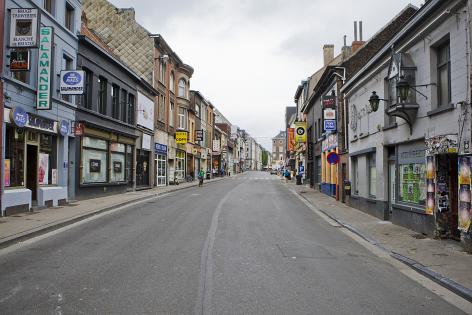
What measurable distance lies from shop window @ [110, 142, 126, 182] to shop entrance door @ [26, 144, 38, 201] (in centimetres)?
815

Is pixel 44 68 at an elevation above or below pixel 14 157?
above

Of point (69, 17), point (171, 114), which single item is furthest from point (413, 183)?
point (171, 114)

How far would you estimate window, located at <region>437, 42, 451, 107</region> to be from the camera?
10.4 m

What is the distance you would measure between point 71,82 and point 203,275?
12745mm

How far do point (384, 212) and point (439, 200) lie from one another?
4332 mm

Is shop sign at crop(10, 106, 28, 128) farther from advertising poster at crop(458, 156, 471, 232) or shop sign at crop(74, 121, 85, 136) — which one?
advertising poster at crop(458, 156, 471, 232)

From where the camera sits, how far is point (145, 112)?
3038cm

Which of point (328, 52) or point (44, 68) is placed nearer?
point (44, 68)

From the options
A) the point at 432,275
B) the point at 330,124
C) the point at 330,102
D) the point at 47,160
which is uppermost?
the point at 330,102

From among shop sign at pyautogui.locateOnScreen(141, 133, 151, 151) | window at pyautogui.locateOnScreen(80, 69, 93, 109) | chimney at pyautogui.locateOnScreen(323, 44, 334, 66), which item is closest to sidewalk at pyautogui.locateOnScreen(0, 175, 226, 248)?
window at pyautogui.locateOnScreen(80, 69, 93, 109)

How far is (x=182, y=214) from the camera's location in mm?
15164

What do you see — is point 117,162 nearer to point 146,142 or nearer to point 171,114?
point 146,142

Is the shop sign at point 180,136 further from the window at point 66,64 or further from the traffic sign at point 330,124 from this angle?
the window at point 66,64

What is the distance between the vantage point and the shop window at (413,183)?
1157cm
